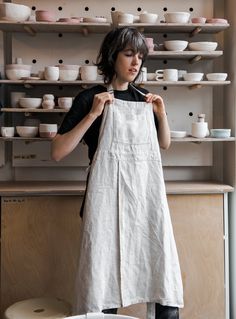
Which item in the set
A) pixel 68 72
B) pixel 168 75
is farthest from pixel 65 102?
pixel 168 75

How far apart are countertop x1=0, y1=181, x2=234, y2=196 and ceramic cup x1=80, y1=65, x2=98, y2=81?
1.74 feet

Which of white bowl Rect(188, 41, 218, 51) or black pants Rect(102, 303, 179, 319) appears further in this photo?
white bowl Rect(188, 41, 218, 51)

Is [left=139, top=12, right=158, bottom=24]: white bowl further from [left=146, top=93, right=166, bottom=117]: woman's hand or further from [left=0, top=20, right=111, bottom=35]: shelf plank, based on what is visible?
[left=146, top=93, right=166, bottom=117]: woman's hand

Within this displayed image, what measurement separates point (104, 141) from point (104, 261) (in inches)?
17.6

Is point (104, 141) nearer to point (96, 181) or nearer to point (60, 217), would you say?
point (96, 181)

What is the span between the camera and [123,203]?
1.67 metres

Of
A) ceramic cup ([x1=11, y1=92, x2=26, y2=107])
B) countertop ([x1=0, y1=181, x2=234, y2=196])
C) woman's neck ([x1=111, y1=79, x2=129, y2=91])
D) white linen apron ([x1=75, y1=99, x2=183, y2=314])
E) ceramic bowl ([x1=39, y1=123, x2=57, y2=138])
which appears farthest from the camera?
ceramic cup ([x1=11, y1=92, x2=26, y2=107])

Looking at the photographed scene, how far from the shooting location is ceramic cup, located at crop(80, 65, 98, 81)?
2.19 metres

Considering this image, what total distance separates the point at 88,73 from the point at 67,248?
0.85 m

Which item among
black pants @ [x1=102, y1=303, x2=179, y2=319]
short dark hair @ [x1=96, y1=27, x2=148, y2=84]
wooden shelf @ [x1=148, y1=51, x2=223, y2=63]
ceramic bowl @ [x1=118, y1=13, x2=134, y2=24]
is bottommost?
black pants @ [x1=102, y1=303, x2=179, y2=319]

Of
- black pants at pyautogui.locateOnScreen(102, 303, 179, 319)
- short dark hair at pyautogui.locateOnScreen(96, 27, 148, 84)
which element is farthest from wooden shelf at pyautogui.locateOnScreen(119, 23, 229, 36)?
black pants at pyautogui.locateOnScreen(102, 303, 179, 319)

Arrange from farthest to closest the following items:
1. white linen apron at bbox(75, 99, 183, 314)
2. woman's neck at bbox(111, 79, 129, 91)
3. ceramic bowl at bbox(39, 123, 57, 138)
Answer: ceramic bowl at bbox(39, 123, 57, 138), woman's neck at bbox(111, 79, 129, 91), white linen apron at bbox(75, 99, 183, 314)

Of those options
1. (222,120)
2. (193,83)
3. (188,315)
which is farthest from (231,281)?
(193,83)

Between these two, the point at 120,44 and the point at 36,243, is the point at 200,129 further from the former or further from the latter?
the point at 36,243
